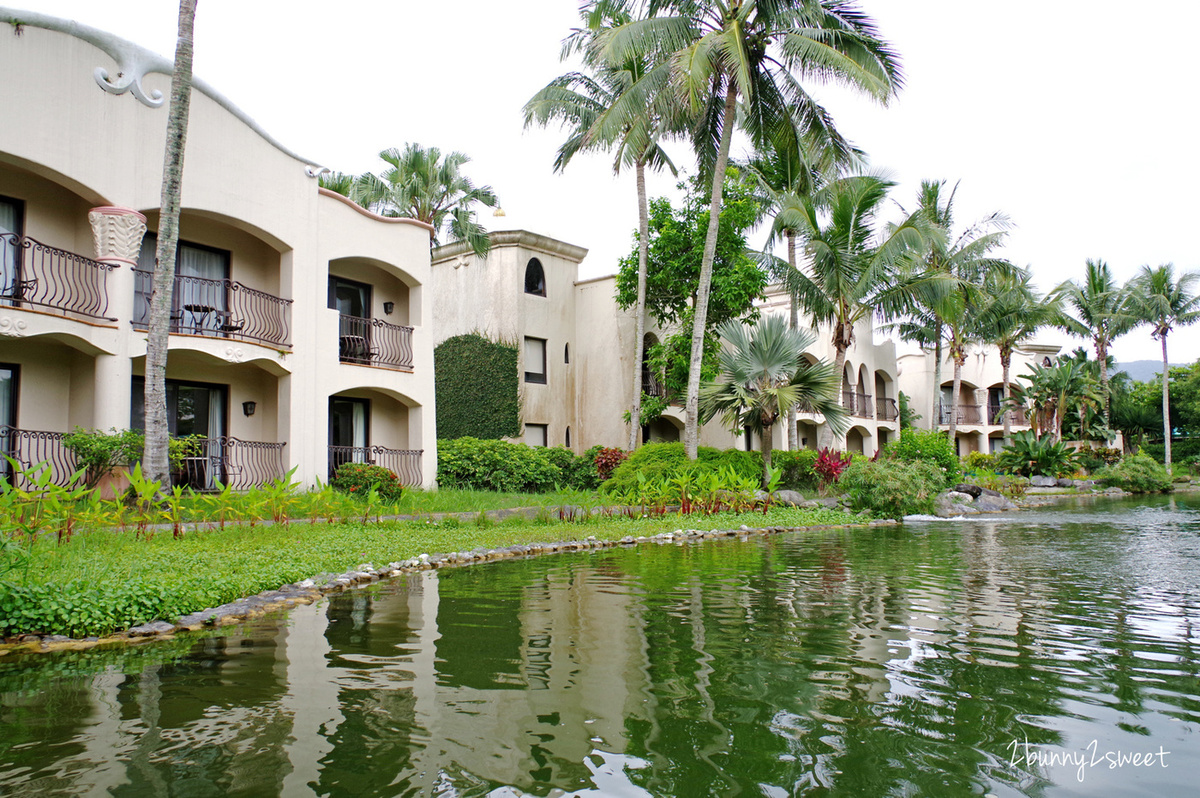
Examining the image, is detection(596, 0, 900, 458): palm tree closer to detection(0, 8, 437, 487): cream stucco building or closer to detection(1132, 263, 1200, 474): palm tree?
detection(0, 8, 437, 487): cream stucco building

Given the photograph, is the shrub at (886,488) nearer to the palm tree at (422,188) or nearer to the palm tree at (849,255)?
the palm tree at (849,255)

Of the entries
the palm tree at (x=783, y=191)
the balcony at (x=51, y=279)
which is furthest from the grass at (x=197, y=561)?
the palm tree at (x=783, y=191)

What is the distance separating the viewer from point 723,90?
20094mm

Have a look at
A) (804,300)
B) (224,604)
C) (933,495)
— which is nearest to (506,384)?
(804,300)

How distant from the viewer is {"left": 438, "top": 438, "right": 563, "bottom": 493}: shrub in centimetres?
1997

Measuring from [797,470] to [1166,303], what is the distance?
30.5 metres

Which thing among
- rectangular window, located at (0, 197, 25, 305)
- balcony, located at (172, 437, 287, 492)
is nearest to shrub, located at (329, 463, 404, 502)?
balcony, located at (172, 437, 287, 492)

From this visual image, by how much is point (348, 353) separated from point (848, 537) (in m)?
11.6


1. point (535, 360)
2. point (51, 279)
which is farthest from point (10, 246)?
point (535, 360)

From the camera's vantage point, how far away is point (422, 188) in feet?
86.5

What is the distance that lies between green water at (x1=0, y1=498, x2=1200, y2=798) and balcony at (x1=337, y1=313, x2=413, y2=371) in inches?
469

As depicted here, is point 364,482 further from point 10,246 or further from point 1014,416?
point 1014,416

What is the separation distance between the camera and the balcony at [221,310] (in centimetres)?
1464

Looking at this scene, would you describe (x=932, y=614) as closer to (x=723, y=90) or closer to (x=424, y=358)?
(x=424, y=358)
